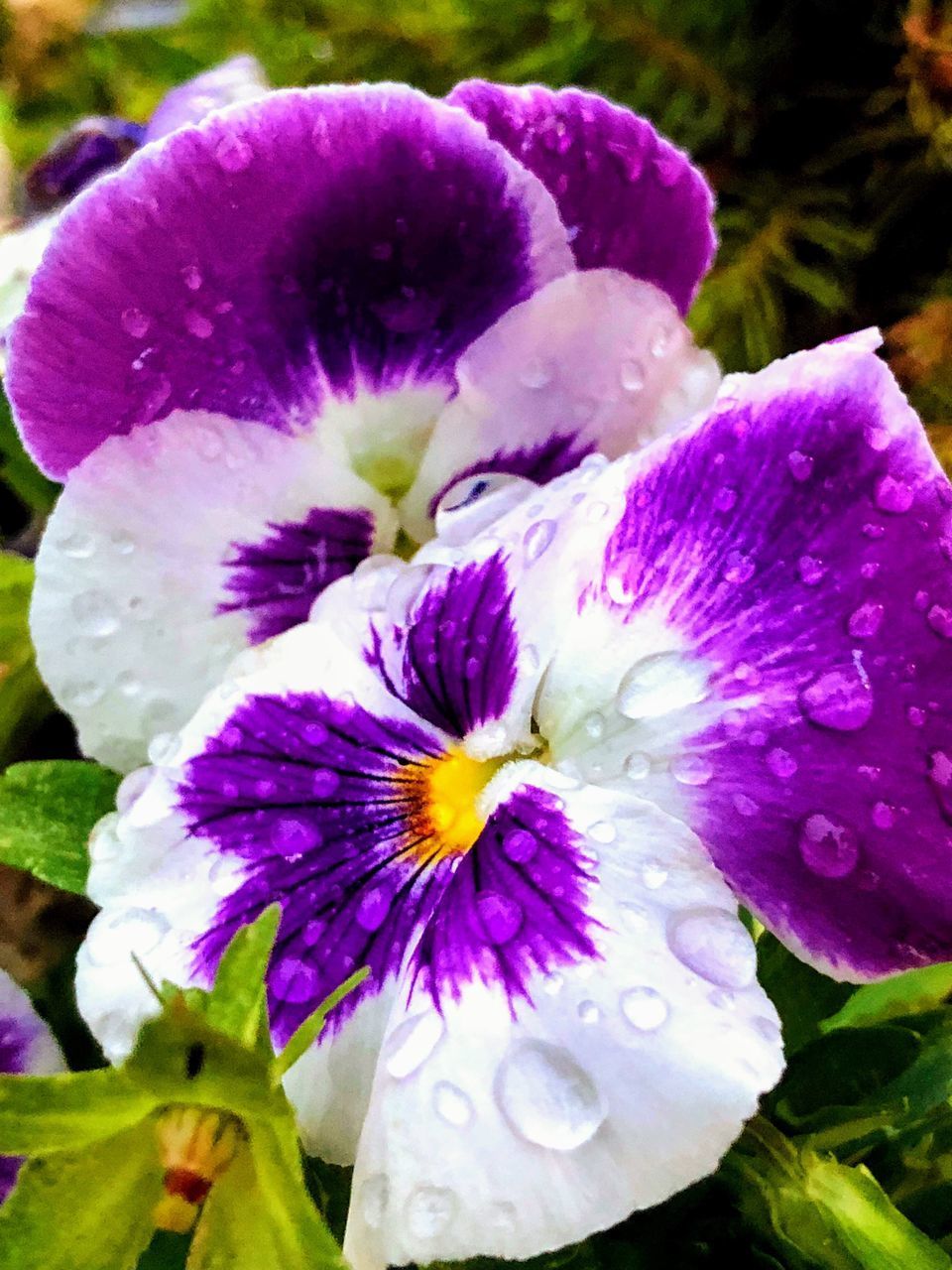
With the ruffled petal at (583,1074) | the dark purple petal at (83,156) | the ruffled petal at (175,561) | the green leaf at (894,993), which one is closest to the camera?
the ruffled petal at (583,1074)

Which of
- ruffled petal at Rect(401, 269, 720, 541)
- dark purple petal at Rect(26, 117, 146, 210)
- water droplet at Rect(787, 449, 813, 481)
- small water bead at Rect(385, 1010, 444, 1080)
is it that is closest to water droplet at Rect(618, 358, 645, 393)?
ruffled petal at Rect(401, 269, 720, 541)

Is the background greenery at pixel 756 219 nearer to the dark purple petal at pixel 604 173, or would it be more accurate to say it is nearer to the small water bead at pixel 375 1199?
the small water bead at pixel 375 1199

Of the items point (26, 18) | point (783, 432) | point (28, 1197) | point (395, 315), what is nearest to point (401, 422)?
point (395, 315)

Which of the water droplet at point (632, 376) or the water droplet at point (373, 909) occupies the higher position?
the water droplet at point (632, 376)

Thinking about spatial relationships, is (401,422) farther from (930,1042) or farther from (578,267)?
(930,1042)

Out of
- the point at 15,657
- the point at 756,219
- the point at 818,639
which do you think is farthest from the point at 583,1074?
the point at 756,219

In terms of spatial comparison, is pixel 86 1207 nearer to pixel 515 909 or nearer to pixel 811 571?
pixel 515 909

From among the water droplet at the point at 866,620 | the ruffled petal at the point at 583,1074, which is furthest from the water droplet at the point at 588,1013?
the water droplet at the point at 866,620

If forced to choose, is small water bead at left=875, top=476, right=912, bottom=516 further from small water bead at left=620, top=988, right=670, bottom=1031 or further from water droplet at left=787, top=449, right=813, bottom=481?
small water bead at left=620, top=988, right=670, bottom=1031
